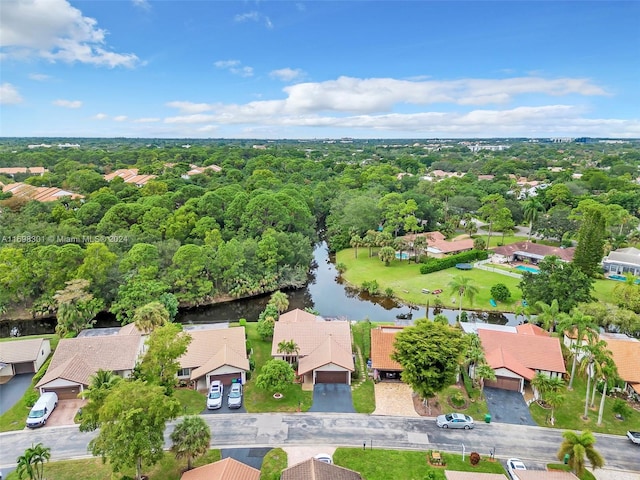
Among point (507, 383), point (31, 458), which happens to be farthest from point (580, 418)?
point (31, 458)

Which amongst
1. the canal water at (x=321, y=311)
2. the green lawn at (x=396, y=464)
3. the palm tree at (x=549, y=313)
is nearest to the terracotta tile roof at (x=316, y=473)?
the green lawn at (x=396, y=464)

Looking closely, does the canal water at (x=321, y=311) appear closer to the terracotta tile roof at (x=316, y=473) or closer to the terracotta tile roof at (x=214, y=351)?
the terracotta tile roof at (x=214, y=351)

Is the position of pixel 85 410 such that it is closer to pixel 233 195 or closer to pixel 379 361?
pixel 379 361

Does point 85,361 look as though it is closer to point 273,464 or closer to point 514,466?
point 273,464

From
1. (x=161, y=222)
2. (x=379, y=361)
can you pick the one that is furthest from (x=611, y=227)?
(x=161, y=222)

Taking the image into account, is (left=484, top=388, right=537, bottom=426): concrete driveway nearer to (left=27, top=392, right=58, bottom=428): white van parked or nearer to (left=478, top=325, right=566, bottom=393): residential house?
(left=478, top=325, right=566, bottom=393): residential house
